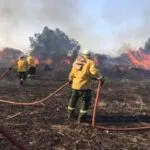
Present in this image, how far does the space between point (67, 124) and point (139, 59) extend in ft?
125

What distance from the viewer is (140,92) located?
67.9 feet

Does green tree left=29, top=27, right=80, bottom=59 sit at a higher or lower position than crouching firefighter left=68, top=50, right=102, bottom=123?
higher

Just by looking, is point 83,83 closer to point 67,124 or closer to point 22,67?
point 67,124

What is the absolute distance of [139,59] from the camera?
49.4 meters

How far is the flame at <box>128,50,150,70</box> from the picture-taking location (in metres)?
46.9

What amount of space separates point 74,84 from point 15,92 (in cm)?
676

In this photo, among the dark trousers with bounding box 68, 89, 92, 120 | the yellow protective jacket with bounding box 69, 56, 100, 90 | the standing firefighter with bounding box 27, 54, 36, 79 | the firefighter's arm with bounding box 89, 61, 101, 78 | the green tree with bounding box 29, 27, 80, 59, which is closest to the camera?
→ the firefighter's arm with bounding box 89, 61, 101, 78

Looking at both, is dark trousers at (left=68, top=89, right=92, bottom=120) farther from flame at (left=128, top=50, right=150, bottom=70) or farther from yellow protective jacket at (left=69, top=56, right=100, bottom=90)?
flame at (left=128, top=50, right=150, bottom=70)

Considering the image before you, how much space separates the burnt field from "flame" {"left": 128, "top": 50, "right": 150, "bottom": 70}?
2873cm

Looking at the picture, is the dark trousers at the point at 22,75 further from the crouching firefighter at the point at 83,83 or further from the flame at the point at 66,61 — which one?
the flame at the point at 66,61

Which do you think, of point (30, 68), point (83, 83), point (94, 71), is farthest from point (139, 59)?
point (94, 71)

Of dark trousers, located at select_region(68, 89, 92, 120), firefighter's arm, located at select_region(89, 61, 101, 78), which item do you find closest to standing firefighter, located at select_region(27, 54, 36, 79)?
dark trousers, located at select_region(68, 89, 92, 120)

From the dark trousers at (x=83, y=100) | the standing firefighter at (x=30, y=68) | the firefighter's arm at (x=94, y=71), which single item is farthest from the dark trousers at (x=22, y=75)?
the firefighter's arm at (x=94, y=71)

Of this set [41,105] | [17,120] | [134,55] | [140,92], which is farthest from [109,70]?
[17,120]
